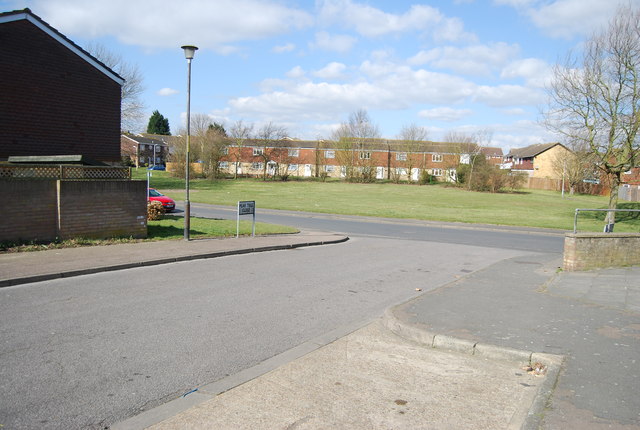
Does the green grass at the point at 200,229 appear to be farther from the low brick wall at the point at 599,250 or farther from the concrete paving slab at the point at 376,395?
the concrete paving slab at the point at 376,395

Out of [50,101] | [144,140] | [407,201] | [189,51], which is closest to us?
[189,51]

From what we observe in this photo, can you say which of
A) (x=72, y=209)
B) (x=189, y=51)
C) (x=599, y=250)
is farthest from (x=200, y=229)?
(x=599, y=250)

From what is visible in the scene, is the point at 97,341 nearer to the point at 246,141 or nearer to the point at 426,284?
the point at 426,284

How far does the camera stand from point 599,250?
1199 centimetres

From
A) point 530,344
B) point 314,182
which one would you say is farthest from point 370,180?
point 530,344

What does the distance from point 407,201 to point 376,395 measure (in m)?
43.5

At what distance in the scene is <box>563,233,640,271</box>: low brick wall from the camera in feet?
38.7

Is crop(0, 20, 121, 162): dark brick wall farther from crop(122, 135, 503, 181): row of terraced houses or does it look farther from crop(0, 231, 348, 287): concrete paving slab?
crop(122, 135, 503, 181): row of terraced houses

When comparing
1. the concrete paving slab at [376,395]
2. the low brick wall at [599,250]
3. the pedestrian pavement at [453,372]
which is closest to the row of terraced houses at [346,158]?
the low brick wall at [599,250]

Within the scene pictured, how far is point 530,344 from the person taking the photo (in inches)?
251

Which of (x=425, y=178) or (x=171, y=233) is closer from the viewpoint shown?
(x=171, y=233)

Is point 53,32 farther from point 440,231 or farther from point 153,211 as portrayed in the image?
point 440,231

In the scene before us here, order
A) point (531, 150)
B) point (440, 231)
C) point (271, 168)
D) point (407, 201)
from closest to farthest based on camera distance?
point (440, 231)
point (407, 201)
point (271, 168)
point (531, 150)

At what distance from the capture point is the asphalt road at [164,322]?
4.69m
